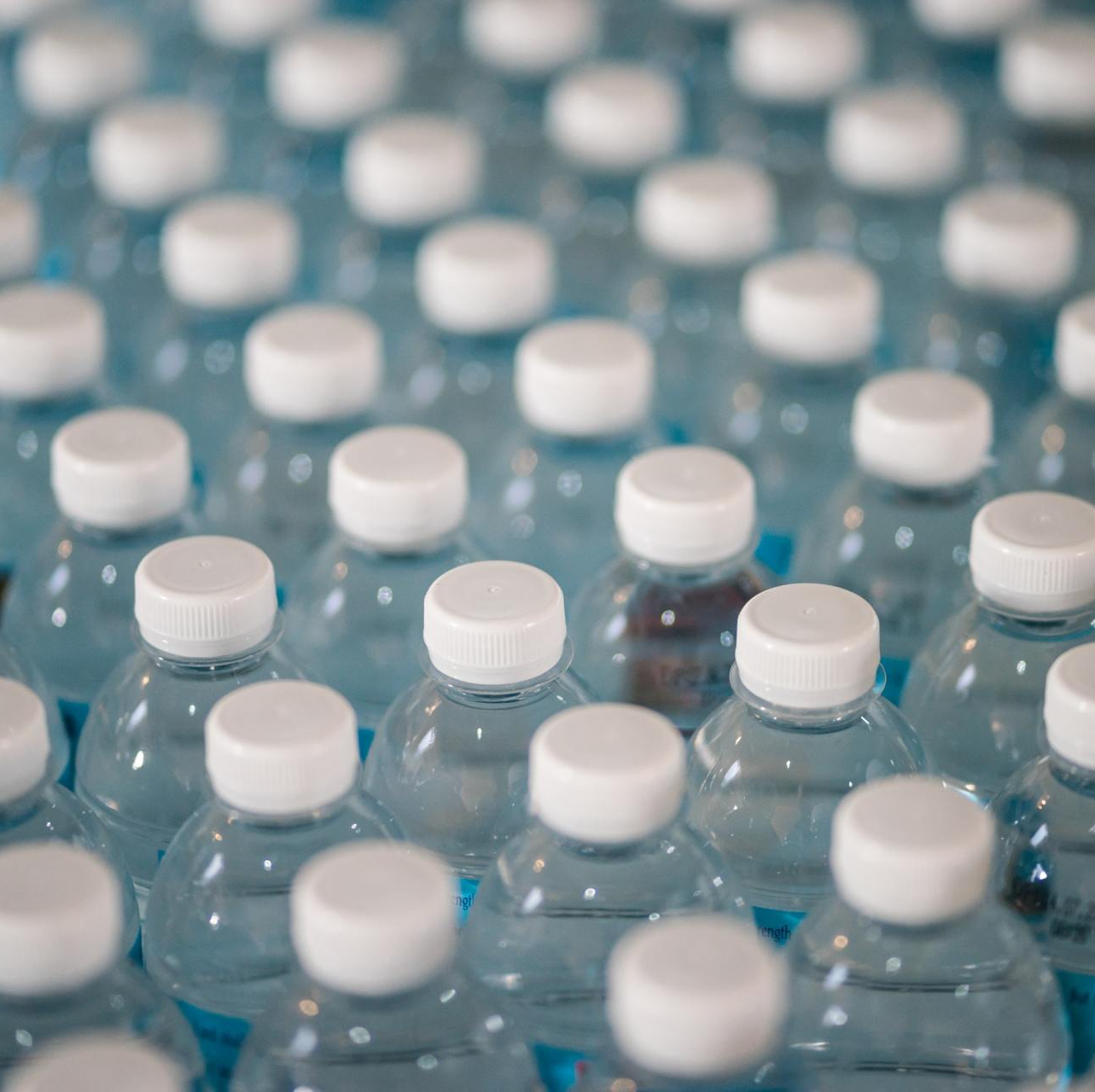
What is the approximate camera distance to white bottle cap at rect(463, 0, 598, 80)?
6.14 feet

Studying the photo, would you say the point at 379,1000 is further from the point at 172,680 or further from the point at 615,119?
the point at 615,119

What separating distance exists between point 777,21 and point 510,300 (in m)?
0.53

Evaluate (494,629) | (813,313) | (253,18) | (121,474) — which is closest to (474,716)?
(494,629)

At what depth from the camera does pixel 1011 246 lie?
4.66 ft

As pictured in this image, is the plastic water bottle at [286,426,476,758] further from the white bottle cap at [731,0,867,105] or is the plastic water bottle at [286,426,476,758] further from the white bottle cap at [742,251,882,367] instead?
the white bottle cap at [731,0,867,105]

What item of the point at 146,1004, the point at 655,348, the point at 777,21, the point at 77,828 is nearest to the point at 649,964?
the point at 146,1004

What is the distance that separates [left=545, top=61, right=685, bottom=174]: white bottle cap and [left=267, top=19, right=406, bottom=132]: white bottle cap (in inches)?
7.7

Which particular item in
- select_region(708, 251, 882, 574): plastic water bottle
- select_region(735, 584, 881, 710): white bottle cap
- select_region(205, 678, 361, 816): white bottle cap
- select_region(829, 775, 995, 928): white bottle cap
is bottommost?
select_region(708, 251, 882, 574): plastic water bottle

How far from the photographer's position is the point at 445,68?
2072 mm

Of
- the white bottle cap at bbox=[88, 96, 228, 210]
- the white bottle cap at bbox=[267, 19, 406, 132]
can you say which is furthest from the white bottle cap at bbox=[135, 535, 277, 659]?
the white bottle cap at bbox=[267, 19, 406, 132]

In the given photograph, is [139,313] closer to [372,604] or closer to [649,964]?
[372,604]

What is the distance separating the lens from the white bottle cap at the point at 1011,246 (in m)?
1.42

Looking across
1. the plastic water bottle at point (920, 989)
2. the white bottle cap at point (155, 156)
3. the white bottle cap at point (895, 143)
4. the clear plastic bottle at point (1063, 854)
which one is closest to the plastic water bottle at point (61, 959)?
the plastic water bottle at point (920, 989)

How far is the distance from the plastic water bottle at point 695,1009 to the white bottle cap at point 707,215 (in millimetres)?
877
